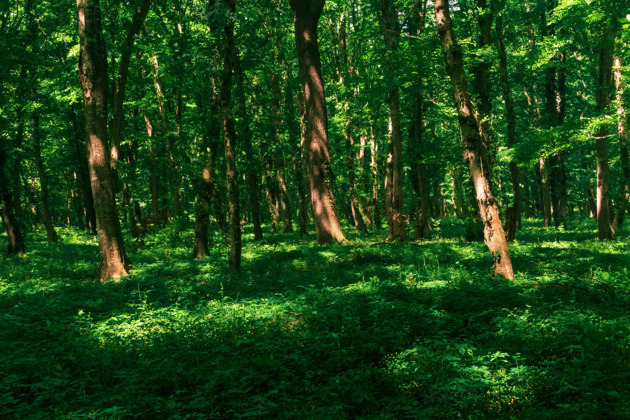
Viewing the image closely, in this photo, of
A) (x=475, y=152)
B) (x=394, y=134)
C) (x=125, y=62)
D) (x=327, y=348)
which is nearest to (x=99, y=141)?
(x=125, y=62)

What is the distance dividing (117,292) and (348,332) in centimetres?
627

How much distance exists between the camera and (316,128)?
16.4 metres

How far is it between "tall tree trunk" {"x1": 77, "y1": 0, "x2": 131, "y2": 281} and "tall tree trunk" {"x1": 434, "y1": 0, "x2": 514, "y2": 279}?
941 cm

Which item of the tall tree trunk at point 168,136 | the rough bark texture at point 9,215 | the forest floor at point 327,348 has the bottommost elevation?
the forest floor at point 327,348

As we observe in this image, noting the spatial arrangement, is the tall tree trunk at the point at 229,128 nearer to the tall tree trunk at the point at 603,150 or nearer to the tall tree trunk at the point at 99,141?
the tall tree trunk at the point at 99,141

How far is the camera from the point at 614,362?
15.4 feet

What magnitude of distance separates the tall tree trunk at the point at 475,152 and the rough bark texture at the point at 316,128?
7.38 meters

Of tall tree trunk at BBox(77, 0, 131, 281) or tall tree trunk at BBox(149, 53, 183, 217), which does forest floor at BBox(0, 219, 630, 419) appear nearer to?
tall tree trunk at BBox(77, 0, 131, 281)

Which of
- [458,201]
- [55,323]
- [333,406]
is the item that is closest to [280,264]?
[55,323]

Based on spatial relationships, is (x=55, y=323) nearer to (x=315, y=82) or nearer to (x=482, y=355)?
(x=482, y=355)

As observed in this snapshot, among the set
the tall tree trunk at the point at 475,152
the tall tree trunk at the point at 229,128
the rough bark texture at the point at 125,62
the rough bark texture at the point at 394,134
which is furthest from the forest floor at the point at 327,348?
the rough bark texture at the point at 125,62

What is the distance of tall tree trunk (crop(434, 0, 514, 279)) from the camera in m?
9.07

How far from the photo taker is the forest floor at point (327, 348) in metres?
4.33

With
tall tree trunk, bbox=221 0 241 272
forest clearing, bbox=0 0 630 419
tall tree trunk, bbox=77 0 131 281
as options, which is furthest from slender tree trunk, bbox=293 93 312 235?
tall tree trunk, bbox=77 0 131 281
